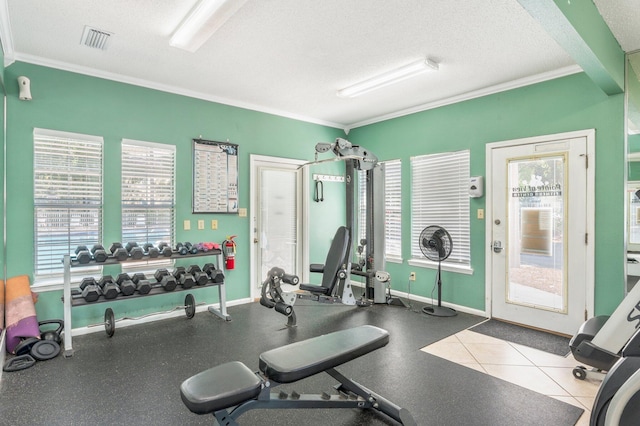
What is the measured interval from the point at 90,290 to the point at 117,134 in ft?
5.61

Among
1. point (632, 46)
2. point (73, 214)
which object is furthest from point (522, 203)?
point (73, 214)

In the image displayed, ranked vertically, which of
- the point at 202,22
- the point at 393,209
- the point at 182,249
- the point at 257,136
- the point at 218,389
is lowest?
the point at 218,389

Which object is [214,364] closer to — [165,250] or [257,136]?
[165,250]

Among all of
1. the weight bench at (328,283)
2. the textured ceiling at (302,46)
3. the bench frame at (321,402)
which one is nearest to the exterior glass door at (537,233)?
the textured ceiling at (302,46)

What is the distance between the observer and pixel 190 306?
4.00 m

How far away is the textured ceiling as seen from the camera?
2.52 m

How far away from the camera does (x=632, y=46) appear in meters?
2.98

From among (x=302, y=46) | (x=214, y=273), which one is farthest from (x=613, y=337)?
(x=214, y=273)

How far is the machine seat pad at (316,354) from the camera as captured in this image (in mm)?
1706

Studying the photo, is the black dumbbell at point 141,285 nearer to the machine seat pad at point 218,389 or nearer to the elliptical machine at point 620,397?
the machine seat pad at point 218,389

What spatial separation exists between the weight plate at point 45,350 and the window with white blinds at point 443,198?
166 inches

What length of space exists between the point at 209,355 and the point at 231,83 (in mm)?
2974

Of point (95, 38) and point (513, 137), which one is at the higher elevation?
point (95, 38)

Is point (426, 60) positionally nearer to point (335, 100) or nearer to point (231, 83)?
point (335, 100)
